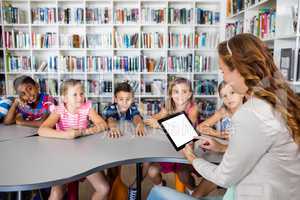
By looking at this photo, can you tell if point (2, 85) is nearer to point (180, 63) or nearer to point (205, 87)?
point (180, 63)

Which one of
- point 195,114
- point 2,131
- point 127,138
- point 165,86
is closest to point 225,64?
point 127,138

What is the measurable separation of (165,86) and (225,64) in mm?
3575

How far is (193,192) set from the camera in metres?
1.87

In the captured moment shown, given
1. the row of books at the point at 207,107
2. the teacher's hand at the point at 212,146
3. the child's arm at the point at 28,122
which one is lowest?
the row of books at the point at 207,107

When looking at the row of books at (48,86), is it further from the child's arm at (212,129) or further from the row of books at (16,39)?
the child's arm at (212,129)

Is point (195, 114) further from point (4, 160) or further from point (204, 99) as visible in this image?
point (204, 99)

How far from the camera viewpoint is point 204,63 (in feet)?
15.2

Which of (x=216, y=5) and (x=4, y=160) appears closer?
(x=4, y=160)

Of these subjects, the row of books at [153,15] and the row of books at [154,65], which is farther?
the row of books at [154,65]

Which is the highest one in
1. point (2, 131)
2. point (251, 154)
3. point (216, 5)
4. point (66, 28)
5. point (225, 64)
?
point (216, 5)

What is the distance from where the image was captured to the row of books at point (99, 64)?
4.59m

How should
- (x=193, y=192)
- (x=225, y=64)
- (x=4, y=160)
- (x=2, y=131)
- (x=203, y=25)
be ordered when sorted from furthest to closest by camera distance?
(x=203, y=25), (x=2, y=131), (x=193, y=192), (x=4, y=160), (x=225, y=64)

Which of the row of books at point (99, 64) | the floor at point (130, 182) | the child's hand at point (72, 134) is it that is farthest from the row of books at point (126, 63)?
the child's hand at point (72, 134)

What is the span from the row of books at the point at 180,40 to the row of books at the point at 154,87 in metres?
0.56
